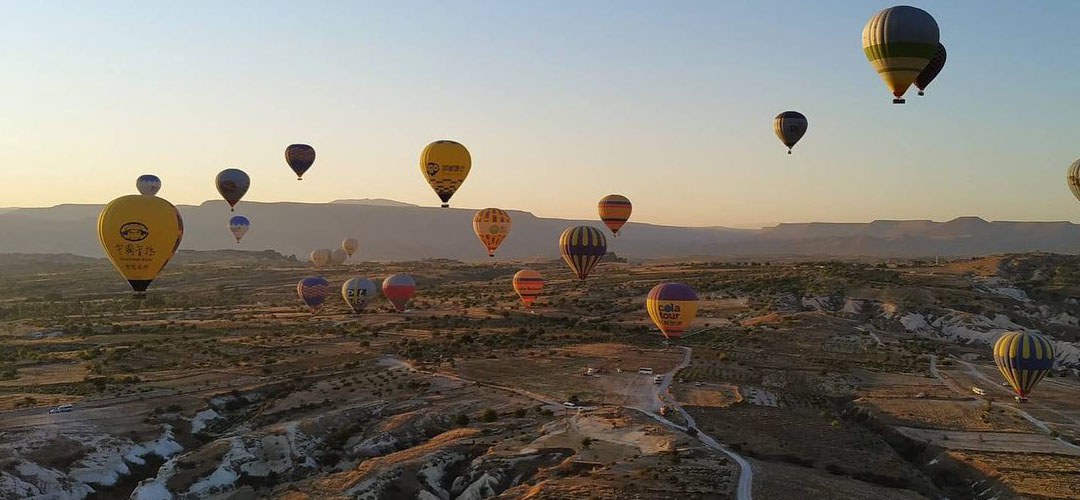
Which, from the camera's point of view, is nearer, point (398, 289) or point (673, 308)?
point (673, 308)

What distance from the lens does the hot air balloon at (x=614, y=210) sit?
62281 mm

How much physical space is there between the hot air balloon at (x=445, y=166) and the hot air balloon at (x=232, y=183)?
29.6 m

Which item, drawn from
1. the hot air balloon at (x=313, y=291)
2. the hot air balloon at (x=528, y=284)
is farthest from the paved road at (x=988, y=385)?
the hot air balloon at (x=313, y=291)

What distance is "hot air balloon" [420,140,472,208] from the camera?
167 feet

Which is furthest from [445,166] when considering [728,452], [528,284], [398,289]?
[728,452]

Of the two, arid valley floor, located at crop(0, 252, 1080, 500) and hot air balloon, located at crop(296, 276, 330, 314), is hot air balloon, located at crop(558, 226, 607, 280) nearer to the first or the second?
arid valley floor, located at crop(0, 252, 1080, 500)

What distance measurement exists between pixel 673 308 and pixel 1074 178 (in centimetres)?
2514

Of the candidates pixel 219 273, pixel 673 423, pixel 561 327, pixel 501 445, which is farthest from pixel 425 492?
pixel 219 273

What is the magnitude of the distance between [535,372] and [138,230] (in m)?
20.6

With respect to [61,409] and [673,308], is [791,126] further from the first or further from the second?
[61,409]

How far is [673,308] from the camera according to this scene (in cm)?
4053

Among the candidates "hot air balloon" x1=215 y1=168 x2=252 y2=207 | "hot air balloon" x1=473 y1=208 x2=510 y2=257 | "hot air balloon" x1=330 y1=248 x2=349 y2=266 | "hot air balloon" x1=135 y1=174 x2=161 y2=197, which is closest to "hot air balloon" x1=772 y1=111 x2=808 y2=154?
"hot air balloon" x1=473 y1=208 x2=510 y2=257

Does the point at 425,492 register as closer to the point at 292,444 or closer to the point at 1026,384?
the point at 292,444

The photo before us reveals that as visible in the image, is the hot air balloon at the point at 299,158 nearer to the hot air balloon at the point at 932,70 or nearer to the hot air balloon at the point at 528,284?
the hot air balloon at the point at 528,284
